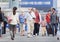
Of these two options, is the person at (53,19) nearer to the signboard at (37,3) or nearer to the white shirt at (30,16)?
the white shirt at (30,16)

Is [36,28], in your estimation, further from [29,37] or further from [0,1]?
[0,1]

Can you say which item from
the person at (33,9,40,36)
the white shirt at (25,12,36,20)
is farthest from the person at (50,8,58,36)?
the white shirt at (25,12,36,20)

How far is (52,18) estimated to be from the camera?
69.1 feet

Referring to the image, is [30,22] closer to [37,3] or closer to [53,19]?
[53,19]

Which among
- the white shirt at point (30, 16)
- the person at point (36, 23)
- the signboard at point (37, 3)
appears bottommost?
the person at point (36, 23)

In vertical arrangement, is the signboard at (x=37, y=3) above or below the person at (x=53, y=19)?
above

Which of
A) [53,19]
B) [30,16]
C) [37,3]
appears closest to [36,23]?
[53,19]

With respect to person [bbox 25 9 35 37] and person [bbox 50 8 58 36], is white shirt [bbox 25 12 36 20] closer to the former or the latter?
person [bbox 25 9 35 37]

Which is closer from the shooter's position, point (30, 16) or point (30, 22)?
point (30, 22)

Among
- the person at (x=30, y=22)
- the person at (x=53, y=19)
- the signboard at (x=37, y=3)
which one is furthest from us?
the signboard at (x=37, y=3)

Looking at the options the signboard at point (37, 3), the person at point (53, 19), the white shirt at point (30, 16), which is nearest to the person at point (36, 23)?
the white shirt at point (30, 16)

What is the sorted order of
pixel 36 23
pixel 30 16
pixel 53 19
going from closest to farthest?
pixel 30 16, pixel 53 19, pixel 36 23

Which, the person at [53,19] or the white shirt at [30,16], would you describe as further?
the person at [53,19]

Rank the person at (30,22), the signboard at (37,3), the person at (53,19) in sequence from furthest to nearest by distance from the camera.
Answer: the signboard at (37,3), the person at (53,19), the person at (30,22)
